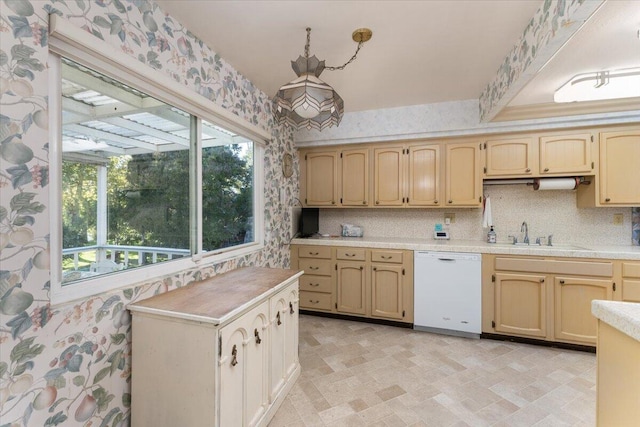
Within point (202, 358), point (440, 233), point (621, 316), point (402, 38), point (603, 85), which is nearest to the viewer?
point (621, 316)

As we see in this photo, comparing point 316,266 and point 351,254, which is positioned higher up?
point 351,254

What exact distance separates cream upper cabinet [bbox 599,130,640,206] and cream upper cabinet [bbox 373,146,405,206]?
6.30 feet

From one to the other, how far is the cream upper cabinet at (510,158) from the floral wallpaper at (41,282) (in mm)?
3219

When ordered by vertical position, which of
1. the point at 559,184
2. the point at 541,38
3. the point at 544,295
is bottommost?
the point at 544,295

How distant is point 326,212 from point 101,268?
9.47 ft

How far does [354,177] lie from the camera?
3.58 m

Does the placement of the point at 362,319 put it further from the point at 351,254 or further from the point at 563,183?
the point at 563,183

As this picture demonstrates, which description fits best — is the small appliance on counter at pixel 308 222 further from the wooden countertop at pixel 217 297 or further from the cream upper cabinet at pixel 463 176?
the cream upper cabinet at pixel 463 176

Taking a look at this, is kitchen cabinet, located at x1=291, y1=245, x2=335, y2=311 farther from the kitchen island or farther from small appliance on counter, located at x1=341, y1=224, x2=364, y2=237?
the kitchen island

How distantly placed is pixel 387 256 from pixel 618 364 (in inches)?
85.1

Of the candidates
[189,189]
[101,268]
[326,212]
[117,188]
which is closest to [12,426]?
[101,268]

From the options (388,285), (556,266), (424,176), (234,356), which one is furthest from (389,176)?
(234,356)

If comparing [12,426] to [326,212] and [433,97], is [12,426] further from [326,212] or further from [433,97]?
[433,97]

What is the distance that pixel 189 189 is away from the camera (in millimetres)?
2016
